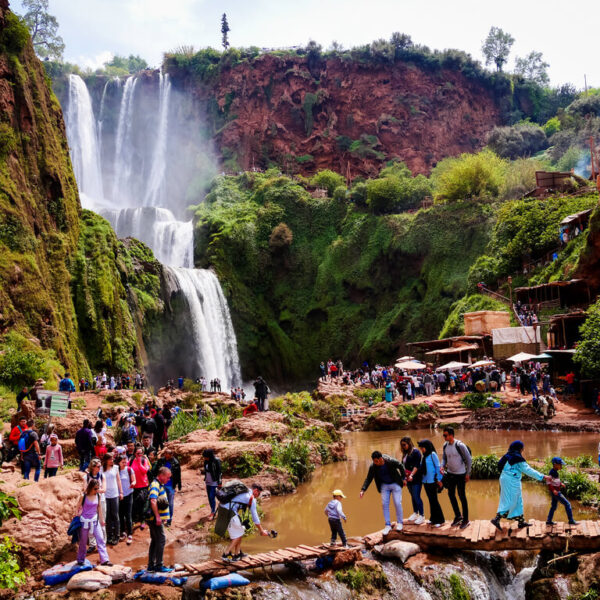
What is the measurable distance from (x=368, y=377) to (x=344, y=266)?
1620 cm

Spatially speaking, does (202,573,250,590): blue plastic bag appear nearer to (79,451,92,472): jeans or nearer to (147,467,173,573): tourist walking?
(147,467,173,573): tourist walking

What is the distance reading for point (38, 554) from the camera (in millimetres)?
8352

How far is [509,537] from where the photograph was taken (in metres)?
8.09

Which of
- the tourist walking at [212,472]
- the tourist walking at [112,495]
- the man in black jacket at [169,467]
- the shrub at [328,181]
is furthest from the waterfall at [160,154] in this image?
the tourist walking at [112,495]

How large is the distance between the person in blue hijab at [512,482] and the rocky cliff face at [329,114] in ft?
191

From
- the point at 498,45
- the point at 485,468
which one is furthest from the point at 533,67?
the point at 485,468

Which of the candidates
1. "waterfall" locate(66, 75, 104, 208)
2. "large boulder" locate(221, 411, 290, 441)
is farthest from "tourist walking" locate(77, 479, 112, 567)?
"waterfall" locate(66, 75, 104, 208)

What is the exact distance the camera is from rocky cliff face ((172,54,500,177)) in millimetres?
64938

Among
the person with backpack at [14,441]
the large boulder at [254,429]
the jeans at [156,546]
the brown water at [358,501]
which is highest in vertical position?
the person with backpack at [14,441]

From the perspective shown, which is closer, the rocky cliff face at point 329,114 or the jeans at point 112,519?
the jeans at point 112,519

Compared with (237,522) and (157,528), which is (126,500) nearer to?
(157,528)

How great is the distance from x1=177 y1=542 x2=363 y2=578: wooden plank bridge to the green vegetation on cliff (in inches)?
1376

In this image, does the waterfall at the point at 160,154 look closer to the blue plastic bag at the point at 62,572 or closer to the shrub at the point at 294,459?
the shrub at the point at 294,459

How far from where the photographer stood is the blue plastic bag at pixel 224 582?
288 inches
